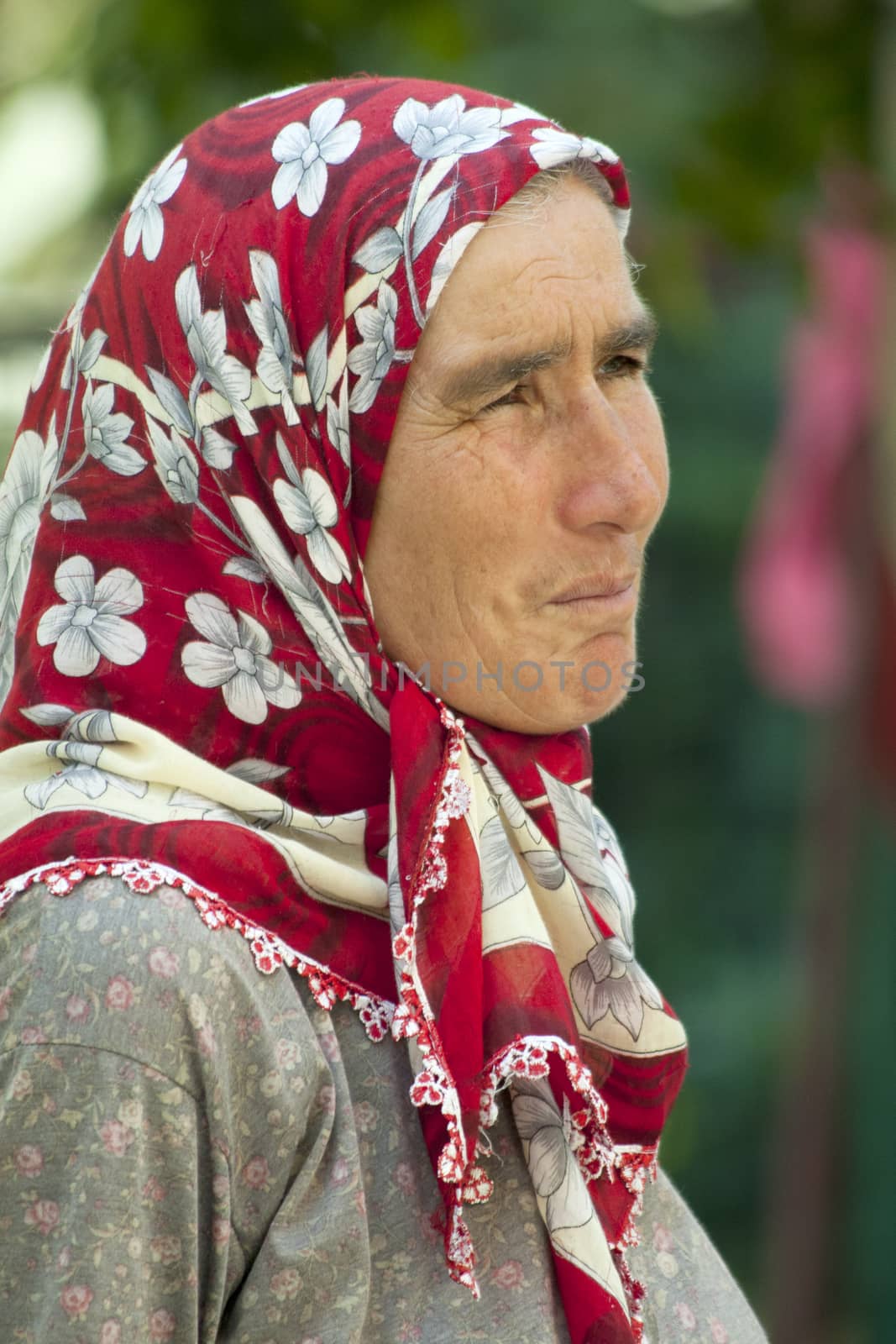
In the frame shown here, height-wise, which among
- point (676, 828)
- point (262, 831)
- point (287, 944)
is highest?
point (262, 831)

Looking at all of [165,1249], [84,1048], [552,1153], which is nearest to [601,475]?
[552,1153]

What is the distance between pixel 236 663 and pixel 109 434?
0.32 metres

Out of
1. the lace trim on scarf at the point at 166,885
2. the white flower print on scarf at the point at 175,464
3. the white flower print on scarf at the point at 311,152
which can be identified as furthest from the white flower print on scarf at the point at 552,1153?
the white flower print on scarf at the point at 311,152

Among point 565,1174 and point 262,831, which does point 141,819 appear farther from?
point 565,1174

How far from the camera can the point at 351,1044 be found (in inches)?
69.2

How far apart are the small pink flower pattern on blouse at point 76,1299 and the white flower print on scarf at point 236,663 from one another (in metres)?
0.64

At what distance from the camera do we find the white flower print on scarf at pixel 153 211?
190cm

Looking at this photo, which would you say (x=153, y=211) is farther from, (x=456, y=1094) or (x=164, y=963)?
(x=456, y=1094)

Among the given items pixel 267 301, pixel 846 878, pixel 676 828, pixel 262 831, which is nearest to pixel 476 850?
pixel 262 831

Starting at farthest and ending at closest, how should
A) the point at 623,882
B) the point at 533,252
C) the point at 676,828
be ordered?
1. the point at 676,828
2. the point at 623,882
3. the point at 533,252

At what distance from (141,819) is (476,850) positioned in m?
0.40

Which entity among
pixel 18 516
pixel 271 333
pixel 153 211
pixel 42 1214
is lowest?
pixel 42 1214

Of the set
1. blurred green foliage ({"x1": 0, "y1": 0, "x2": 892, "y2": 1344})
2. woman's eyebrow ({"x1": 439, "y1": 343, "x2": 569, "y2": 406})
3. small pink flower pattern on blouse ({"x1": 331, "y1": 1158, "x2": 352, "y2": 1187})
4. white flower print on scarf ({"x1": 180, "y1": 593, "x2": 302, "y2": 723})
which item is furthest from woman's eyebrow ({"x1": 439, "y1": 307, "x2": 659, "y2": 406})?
blurred green foliage ({"x1": 0, "y1": 0, "x2": 892, "y2": 1344})

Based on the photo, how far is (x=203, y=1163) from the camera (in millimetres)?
1600
